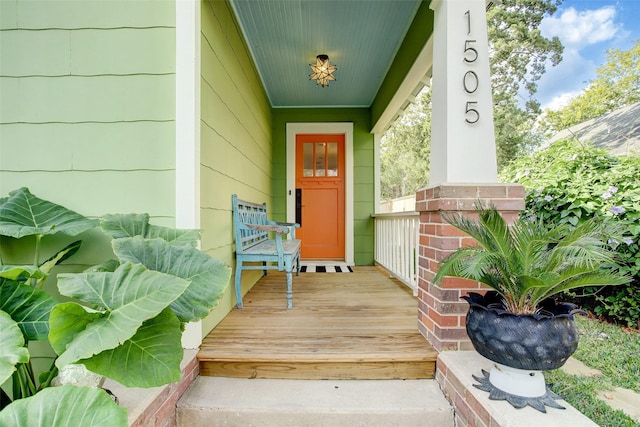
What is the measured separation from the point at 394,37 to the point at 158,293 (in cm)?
298

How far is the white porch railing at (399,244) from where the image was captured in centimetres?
274

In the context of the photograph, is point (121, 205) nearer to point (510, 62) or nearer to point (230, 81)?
point (230, 81)

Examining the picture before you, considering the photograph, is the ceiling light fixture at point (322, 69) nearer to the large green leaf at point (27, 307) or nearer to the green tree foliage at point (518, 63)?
the large green leaf at point (27, 307)

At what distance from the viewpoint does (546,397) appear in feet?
3.64

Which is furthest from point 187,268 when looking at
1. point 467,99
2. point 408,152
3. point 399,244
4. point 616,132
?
point 408,152

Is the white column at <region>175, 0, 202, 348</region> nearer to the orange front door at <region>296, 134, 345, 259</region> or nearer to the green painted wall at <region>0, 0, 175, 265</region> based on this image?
the green painted wall at <region>0, 0, 175, 265</region>

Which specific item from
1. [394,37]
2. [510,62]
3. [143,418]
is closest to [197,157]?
[143,418]

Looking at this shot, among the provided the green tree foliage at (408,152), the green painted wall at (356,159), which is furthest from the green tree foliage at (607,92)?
the green painted wall at (356,159)

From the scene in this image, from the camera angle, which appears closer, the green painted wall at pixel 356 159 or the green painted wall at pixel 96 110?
the green painted wall at pixel 96 110

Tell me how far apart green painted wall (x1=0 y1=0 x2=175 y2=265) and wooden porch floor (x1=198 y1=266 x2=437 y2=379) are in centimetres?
87

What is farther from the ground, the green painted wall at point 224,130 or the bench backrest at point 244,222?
the green painted wall at point 224,130

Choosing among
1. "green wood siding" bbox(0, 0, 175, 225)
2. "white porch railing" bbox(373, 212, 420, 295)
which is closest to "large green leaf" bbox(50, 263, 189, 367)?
"green wood siding" bbox(0, 0, 175, 225)

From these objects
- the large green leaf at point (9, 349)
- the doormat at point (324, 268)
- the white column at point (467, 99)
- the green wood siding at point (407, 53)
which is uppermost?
the green wood siding at point (407, 53)

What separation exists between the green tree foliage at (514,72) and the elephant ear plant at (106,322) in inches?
169
